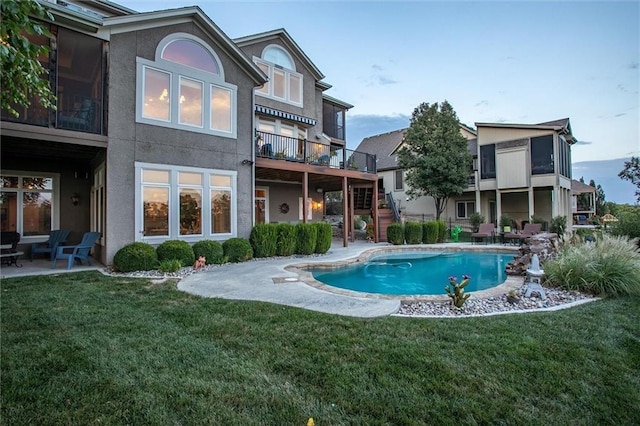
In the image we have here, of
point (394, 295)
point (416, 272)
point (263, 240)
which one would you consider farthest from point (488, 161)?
point (394, 295)

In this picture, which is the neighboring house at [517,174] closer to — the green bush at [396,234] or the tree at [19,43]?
the green bush at [396,234]

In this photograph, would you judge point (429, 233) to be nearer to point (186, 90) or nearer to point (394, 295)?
point (394, 295)

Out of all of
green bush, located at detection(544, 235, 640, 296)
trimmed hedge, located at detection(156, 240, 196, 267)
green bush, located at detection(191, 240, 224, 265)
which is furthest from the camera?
green bush, located at detection(191, 240, 224, 265)

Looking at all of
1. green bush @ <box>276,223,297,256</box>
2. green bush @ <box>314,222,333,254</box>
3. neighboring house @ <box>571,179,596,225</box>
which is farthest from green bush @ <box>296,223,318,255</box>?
neighboring house @ <box>571,179,596,225</box>

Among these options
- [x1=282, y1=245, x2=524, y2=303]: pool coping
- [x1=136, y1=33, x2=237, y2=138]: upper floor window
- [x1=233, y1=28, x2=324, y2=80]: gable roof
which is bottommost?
[x1=282, y1=245, x2=524, y2=303]: pool coping

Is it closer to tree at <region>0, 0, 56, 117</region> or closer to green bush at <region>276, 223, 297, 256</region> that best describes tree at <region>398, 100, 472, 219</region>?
green bush at <region>276, 223, 297, 256</region>

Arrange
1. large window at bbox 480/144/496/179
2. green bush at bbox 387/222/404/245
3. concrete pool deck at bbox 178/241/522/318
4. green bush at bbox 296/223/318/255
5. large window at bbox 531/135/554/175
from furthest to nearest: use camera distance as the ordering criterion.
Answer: large window at bbox 480/144/496/179, large window at bbox 531/135/554/175, green bush at bbox 387/222/404/245, green bush at bbox 296/223/318/255, concrete pool deck at bbox 178/241/522/318

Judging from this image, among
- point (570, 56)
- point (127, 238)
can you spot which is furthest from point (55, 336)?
point (570, 56)

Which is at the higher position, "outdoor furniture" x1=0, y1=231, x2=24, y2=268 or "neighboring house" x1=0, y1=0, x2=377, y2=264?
"neighboring house" x1=0, y1=0, x2=377, y2=264

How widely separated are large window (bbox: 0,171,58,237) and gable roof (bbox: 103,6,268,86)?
588 centimetres

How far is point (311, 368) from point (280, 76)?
1570cm

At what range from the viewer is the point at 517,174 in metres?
22.1

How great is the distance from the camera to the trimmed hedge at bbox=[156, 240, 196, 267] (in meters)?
9.41

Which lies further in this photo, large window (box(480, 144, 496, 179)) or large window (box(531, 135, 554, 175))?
large window (box(480, 144, 496, 179))
